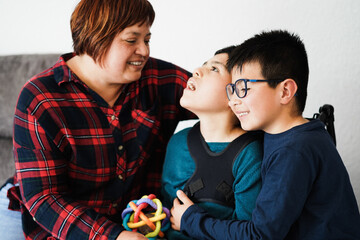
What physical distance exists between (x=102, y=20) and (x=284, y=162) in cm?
78

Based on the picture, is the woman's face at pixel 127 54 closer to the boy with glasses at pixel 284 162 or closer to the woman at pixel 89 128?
the woman at pixel 89 128

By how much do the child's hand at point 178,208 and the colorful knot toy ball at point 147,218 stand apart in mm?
22

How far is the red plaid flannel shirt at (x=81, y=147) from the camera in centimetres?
122

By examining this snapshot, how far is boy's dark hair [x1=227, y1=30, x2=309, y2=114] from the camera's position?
1.07 meters

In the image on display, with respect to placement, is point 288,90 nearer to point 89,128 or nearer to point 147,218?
point 147,218

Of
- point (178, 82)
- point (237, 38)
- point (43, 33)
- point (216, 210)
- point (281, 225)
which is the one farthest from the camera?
point (43, 33)

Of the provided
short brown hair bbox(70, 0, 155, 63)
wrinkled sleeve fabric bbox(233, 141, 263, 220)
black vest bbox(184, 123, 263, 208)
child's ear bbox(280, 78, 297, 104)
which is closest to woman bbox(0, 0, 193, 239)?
short brown hair bbox(70, 0, 155, 63)

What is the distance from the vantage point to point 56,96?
1.25 meters

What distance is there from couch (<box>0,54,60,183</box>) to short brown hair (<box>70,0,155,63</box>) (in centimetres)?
77

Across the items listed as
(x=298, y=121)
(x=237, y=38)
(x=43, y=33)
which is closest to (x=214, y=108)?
(x=298, y=121)

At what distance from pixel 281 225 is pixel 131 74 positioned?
753 mm

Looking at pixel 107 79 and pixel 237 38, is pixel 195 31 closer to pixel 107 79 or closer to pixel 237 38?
pixel 237 38

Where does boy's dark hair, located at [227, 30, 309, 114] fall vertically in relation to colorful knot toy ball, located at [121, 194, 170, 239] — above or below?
above

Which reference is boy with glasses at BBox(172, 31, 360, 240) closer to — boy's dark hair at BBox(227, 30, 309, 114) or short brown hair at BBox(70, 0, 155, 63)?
boy's dark hair at BBox(227, 30, 309, 114)
